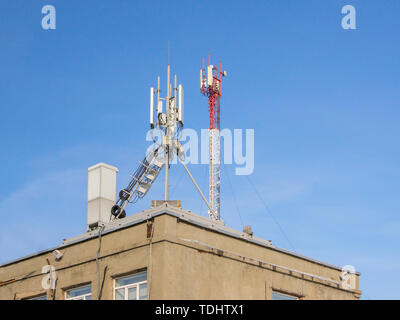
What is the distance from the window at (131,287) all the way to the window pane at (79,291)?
5.07 feet

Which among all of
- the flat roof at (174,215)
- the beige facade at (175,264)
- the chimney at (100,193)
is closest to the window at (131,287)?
the beige facade at (175,264)

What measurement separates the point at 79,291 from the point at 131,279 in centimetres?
301

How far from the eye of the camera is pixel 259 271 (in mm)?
31141

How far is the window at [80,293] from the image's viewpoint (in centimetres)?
3069

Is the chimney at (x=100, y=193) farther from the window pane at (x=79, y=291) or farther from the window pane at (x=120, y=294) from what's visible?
the window pane at (x=120, y=294)

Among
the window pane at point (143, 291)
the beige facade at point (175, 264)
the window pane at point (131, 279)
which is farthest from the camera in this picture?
the window pane at point (131, 279)

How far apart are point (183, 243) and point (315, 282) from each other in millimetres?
7543

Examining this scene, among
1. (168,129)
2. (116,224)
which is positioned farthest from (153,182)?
(116,224)

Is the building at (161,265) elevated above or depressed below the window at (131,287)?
above

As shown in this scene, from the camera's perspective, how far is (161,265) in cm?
2775

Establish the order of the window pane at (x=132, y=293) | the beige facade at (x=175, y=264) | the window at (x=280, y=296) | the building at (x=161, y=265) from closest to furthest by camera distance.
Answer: the beige facade at (x=175, y=264) < the building at (x=161, y=265) < the window pane at (x=132, y=293) < the window at (x=280, y=296)

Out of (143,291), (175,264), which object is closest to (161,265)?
(175,264)

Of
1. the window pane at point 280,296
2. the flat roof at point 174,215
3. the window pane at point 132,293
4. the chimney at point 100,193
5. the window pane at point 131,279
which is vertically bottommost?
the window pane at point 132,293
